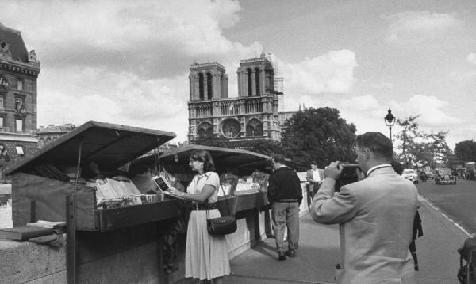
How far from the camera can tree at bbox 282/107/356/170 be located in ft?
263

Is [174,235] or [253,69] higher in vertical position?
[253,69]

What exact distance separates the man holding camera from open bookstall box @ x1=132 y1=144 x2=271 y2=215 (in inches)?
111

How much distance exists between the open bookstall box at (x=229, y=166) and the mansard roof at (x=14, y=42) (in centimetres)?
7582

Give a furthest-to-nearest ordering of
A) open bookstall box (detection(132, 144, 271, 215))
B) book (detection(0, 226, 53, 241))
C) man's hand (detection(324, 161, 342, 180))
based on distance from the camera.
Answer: open bookstall box (detection(132, 144, 271, 215))
book (detection(0, 226, 53, 241))
man's hand (detection(324, 161, 342, 180))

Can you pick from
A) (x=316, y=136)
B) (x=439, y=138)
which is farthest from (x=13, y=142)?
(x=439, y=138)

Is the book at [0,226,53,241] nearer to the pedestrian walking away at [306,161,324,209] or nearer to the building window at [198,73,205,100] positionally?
the pedestrian walking away at [306,161,324,209]

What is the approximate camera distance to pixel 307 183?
17.9 meters

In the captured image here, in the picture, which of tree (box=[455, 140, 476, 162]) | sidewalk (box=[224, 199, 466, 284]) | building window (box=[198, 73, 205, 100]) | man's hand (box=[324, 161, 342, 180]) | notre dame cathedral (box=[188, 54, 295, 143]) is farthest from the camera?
building window (box=[198, 73, 205, 100])

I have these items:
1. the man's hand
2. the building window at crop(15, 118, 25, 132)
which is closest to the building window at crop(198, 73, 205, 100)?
the building window at crop(15, 118, 25, 132)

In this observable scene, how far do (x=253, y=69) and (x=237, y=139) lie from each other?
2164cm

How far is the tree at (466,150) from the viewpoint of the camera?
144m

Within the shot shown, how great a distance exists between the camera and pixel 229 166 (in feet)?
32.2

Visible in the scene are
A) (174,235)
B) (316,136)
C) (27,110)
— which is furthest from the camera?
(316,136)

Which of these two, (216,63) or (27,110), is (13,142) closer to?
(27,110)
